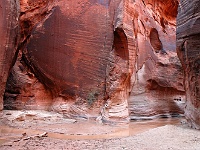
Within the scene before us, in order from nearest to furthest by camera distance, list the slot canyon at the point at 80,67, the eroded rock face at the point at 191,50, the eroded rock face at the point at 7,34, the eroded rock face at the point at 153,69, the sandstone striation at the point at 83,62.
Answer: the eroded rock face at the point at 191,50
the eroded rock face at the point at 7,34
the slot canyon at the point at 80,67
the sandstone striation at the point at 83,62
the eroded rock face at the point at 153,69

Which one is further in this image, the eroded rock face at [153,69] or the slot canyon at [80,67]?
the eroded rock face at [153,69]

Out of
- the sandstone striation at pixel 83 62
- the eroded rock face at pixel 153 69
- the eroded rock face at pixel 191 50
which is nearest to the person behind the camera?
the eroded rock face at pixel 191 50

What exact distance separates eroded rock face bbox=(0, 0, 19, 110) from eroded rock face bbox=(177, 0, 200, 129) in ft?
13.0

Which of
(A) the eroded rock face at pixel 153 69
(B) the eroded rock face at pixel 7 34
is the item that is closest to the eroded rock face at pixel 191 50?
(A) the eroded rock face at pixel 153 69

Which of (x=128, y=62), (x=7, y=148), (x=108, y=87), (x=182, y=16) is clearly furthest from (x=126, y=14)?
(x=7, y=148)

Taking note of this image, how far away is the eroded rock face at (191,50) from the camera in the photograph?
14.5 ft

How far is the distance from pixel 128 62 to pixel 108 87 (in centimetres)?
93

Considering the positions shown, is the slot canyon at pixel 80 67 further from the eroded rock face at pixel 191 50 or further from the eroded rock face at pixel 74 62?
the eroded rock face at pixel 191 50

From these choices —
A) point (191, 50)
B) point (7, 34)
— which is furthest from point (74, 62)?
point (191, 50)

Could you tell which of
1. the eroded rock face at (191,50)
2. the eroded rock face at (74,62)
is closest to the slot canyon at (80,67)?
the eroded rock face at (74,62)

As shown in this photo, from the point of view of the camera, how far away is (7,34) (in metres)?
6.27

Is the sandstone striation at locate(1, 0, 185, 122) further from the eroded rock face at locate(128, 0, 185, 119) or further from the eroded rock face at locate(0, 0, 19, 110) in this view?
the eroded rock face at locate(0, 0, 19, 110)

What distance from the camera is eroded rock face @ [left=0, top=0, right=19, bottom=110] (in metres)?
6.12

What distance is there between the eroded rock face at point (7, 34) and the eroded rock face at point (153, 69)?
3.34m
